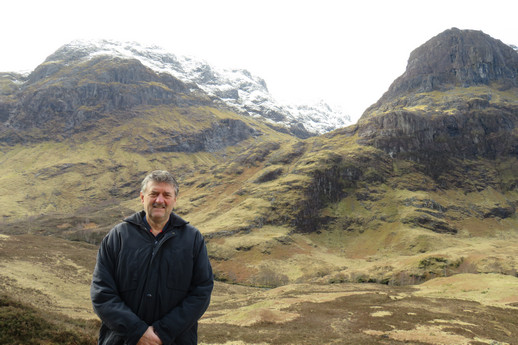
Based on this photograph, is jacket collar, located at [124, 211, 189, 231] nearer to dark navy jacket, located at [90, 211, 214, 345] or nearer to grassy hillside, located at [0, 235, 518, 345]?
dark navy jacket, located at [90, 211, 214, 345]

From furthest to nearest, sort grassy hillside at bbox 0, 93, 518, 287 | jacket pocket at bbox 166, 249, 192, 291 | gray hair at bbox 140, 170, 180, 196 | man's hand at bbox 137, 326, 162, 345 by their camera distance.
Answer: grassy hillside at bbox 0, 93, 518, 287 < gray hair at bbox 140, 170, 180, 196 < jacket pocket at bbox 166, 249, 192, 291 < man's hand at bbox 137, 326, 162, 345

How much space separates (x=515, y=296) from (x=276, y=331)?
135 feet

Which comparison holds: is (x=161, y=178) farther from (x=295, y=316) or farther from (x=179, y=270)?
(x=295, y=316)

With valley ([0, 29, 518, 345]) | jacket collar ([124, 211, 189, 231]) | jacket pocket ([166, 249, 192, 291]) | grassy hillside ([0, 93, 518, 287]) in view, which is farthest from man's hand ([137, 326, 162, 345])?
grassy hillside ([0, 93, 518, 287])

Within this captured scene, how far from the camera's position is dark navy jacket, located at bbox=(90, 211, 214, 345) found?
5648 millimetres

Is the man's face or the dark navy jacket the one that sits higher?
the man's face

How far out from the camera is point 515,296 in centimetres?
4841

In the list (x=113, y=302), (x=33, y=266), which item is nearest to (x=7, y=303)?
(x=113, y=302)

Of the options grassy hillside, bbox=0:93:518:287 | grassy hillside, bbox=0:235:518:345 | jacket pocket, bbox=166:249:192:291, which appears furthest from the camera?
grassy hillside, bbox=0:93:518:287

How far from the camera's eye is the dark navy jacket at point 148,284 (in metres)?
5.65

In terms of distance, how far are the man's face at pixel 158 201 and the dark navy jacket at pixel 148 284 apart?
10.7 inches

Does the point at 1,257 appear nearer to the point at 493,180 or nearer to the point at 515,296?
the point at 515,296

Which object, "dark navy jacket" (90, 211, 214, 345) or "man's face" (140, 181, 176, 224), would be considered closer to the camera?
"dark navy jacket" (90, 211, 214, 345)

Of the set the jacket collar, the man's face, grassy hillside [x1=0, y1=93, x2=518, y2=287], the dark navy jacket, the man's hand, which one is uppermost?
the man's face
